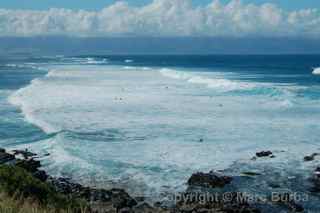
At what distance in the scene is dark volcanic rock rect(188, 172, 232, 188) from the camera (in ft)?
52.4

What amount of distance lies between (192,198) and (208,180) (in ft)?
5.31

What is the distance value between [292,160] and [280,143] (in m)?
3.16

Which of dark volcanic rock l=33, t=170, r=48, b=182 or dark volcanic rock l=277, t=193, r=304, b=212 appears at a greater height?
dark volcanic rock l=33, t=170, r=48, b=182

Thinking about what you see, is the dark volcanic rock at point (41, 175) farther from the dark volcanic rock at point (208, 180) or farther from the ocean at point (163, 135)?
the dark volcanic rock at point (208, 180)

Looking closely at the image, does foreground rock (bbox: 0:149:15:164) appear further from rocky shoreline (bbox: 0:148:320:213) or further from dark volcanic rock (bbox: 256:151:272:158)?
dark volcanic rock (bbox: 256:151:272:158)

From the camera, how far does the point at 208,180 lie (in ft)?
53.1

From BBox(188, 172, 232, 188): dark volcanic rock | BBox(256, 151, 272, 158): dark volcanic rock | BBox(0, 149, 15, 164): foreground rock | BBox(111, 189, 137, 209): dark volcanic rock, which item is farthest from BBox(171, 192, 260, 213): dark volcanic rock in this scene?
BBox(0, 149, 15, 164): foreground rock

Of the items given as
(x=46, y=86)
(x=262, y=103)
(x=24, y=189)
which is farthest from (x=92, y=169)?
(x=46, y=86)

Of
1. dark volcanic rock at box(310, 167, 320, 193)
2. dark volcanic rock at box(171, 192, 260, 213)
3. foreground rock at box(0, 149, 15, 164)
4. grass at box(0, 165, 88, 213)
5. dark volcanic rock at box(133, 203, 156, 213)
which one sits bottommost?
dark volcanic rock at box(133, 203, 156, 213)

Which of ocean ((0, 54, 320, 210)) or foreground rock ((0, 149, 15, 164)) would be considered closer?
ocean ((0, 54, 320, 210))

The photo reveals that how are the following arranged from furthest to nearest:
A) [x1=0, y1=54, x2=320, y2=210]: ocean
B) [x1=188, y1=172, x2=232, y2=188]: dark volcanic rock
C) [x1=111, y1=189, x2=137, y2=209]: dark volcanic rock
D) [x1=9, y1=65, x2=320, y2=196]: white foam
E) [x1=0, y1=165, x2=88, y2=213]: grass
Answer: [x1=9, y1=65, x2=320, y2=196]: white foam → [x1=0, y1=54, x2=320, y2=210]: ocean → [x1=188, y1=172, x2=232, y2=188]: dark volcanic rock → [x1=111, y1=189, x2=137, y2=209]: dark volcanic rock → [x1=0, y1=165, x2=88, y2=213]: grass

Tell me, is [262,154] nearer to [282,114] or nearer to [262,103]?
[282,114]

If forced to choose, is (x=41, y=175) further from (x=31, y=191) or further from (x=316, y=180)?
(x=316, y=180)

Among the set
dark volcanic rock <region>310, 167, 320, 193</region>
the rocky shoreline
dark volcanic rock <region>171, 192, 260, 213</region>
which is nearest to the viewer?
dark volcanic rock <region>171, 192, 260, 213</region>
